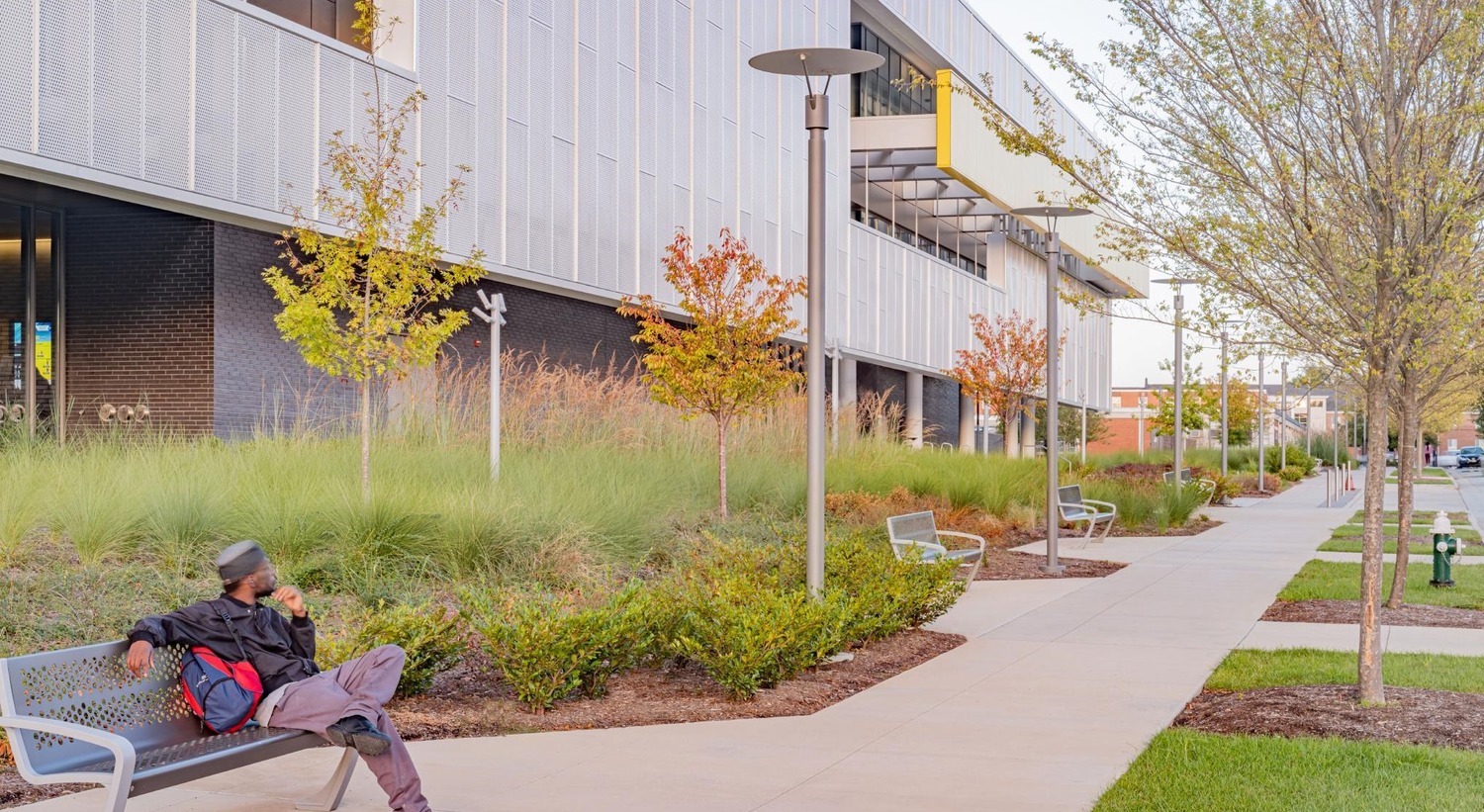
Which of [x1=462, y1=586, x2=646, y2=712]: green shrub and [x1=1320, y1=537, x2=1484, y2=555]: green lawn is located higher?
[x1=462, y1=586, x2=646, y2=712]: green shrub

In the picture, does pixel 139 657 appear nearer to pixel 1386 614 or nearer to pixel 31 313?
pixel 1386 614

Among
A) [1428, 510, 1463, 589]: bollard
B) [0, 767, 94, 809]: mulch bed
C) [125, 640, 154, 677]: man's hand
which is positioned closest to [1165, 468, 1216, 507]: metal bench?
[1428, 510, 1463, 589]: bollard

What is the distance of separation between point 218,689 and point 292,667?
31 centimetres

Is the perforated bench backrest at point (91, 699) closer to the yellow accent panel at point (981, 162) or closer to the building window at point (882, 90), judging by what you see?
the yellow accent panel at point (981, 162)

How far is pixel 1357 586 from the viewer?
1487cm

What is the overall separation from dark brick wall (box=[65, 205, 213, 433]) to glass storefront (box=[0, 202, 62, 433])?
0.68 feet

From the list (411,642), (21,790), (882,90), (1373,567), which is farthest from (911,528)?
(882,90)

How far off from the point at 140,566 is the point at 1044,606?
7971mm

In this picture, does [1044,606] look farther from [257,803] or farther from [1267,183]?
[257,803]

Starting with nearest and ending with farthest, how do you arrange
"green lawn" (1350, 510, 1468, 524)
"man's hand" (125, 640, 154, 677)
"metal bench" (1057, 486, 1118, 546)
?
"man's hand" (125, 640, 154, 677) → "metal bench" (1057, 486, 1118, 546) → "green lawn" (1350, 510, 1468, 524)

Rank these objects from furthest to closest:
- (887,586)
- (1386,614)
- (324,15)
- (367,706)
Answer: (324,15), (1386,614), (887,586), (367,706)

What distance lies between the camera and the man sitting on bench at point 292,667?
541 cm

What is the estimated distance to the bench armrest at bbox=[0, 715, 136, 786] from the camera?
474 centimetres

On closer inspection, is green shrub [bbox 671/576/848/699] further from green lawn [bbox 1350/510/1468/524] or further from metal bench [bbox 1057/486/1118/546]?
green lawn [bbox 1350/510/1468/524]
